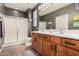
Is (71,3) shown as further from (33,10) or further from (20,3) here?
(20,3)

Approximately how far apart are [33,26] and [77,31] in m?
1.01

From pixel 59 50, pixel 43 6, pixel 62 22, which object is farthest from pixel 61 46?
pixel 43 6

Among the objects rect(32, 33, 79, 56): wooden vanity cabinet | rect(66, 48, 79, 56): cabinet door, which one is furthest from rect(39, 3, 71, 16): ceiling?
rect(66, 48, 79, 56): cabinet door

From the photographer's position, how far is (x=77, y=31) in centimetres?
148

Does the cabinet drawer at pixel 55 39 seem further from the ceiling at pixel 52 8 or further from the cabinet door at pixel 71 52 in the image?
the ceiling at pixel 52 8

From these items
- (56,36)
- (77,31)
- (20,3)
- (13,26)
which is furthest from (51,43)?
(13,26)

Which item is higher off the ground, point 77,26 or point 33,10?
point 33,10

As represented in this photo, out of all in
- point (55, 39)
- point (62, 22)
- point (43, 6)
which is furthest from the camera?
point (43, 6)

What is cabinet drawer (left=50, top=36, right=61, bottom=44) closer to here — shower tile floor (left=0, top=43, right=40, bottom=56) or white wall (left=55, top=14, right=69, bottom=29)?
white wall (left=55, top=14, right=69, bottom=29)

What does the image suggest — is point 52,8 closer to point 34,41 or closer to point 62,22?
point 62,22

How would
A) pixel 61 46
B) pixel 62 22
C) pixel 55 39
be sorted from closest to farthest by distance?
pixel 61 46 → pixel 55 39 → pixel 62 22

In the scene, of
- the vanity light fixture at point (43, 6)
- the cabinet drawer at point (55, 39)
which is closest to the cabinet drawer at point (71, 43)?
the cabinet drawer at point (55, 39)

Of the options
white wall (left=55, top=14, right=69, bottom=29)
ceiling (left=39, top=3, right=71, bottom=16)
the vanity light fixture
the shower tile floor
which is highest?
the vanity light fixture

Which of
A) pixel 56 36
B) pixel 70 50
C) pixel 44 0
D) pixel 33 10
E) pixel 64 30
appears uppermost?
pixel 44 0
